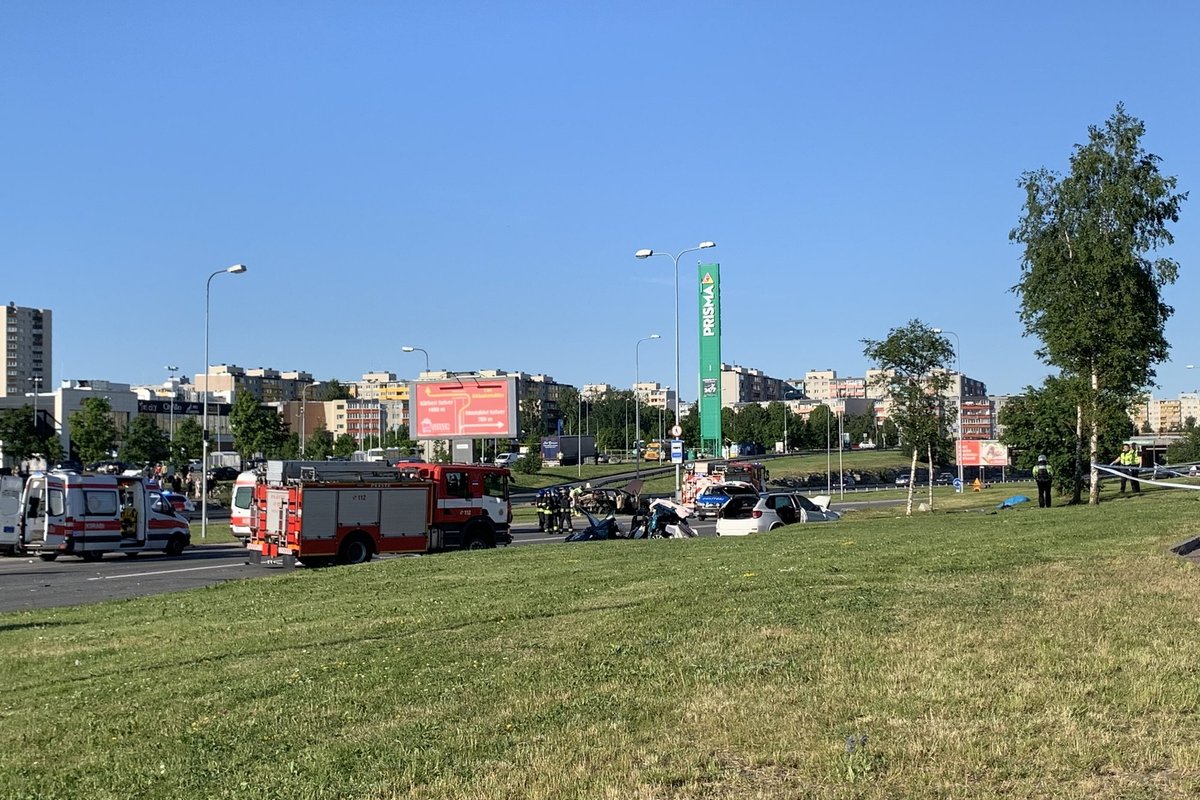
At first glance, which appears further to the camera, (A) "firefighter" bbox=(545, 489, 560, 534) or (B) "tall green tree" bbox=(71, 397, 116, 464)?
(B) "tall green tree" bbox=(71, 397, 116, 464)

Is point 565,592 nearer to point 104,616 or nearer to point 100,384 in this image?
point 104,616

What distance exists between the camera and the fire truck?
95.4 ft

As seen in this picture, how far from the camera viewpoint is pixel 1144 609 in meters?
10.5

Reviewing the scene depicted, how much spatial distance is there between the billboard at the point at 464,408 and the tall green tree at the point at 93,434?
132 feet

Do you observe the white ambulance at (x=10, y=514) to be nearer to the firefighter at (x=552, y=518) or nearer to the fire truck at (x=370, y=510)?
the fire truck at (x=370, y=510)

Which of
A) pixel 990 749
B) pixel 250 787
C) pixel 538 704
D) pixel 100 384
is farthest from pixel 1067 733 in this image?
pixel 100 384

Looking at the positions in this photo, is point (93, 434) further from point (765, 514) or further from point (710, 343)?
point (765, 514)

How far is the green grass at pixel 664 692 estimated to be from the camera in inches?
247

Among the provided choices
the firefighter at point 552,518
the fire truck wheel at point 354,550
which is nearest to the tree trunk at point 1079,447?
the firefighter at point 552,518

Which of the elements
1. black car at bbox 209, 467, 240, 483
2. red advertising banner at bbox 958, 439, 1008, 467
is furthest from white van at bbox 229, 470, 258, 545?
red advertising banner at bbox 958, 439, 1008, 467

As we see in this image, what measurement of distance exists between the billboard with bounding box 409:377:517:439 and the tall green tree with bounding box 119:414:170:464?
46545 mm

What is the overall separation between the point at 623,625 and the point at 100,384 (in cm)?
18803

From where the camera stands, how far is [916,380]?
143ft

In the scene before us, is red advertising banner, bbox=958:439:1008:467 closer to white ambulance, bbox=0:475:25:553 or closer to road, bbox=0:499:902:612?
road, bbox=0:499:902:612
